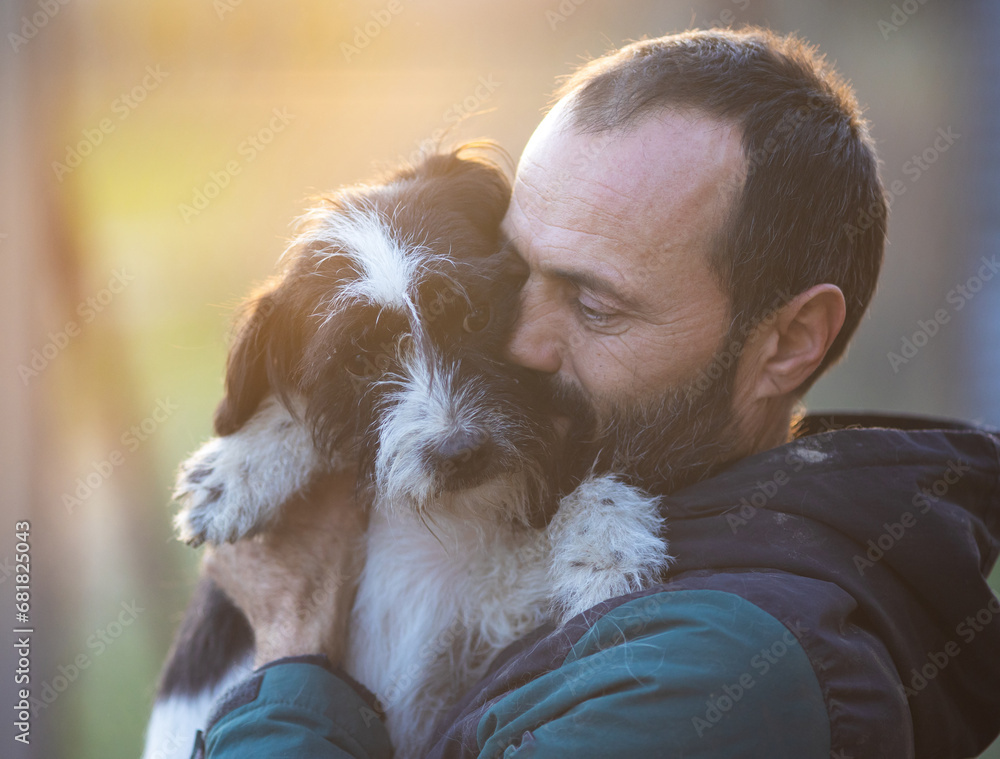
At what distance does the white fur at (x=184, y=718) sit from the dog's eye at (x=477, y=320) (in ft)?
3.98

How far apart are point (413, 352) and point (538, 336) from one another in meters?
0.33

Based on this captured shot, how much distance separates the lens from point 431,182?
2.13 meters

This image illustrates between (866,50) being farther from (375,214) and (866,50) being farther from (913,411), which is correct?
(375,214)

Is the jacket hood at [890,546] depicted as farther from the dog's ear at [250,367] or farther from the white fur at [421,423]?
the dog's ear at [250,367]

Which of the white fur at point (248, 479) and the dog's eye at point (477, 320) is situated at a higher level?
the dog's eye at point (477, 320)

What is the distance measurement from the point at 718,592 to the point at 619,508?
523mm

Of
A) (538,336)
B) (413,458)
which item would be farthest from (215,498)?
(538,336)

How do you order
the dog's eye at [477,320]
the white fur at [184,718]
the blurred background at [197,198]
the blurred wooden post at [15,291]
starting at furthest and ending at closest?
the blurred background at [197,198] < the blurred wooden post at [15,291] < the white fur at [184,718] < the dog's eye at [477,320]

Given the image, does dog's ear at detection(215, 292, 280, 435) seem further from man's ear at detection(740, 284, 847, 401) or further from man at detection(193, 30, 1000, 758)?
man's ear at detection(740, 284, 847, 401)

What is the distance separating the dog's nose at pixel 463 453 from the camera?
5.62 ft

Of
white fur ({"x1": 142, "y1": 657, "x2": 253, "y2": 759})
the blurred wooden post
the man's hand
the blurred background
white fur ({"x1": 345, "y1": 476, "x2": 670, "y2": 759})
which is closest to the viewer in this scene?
white fur ({"x1": 345, "y1": 476, "x2": 670, "y2": 759})

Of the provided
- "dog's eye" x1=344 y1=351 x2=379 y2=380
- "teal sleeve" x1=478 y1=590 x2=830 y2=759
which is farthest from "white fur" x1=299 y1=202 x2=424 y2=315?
"teal sleeve" x1=478 y1=590 x2=830 y2=759

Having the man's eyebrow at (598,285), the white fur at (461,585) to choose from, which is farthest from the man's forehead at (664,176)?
the white fur at (461,585)

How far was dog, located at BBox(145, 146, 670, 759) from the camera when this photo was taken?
1.79 m
